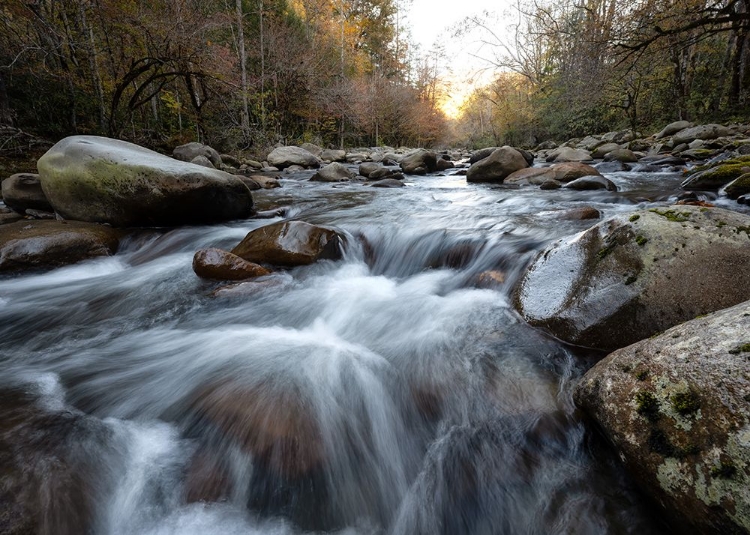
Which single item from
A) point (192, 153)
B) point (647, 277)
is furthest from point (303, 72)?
point (647, 277)

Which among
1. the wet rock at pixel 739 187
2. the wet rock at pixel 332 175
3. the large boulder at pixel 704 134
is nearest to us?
the wet rock at pixel 739 187

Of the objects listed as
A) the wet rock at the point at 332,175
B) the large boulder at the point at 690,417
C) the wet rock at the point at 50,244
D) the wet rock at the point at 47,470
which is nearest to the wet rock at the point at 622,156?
the wet rock at the point at 332,175

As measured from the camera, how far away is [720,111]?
14.4 m

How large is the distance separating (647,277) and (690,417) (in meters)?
1.10

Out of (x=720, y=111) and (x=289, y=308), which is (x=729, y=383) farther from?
(x=720, y=111)

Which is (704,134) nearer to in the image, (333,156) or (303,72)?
(333,156)

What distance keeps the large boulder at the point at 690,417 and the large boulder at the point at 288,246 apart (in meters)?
2.80

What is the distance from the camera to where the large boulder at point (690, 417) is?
1053 millimetres

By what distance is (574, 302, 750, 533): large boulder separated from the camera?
1.05 meters

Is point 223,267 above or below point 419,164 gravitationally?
below

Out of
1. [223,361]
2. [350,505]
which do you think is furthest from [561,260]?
[223,361]

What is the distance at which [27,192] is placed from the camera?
200 inches

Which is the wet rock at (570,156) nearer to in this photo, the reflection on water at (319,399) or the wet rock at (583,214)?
the wet rock at (583,214)

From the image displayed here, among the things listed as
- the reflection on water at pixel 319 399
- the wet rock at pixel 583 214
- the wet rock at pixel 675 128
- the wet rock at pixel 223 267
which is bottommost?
the reflection on water at pixel 319 399
